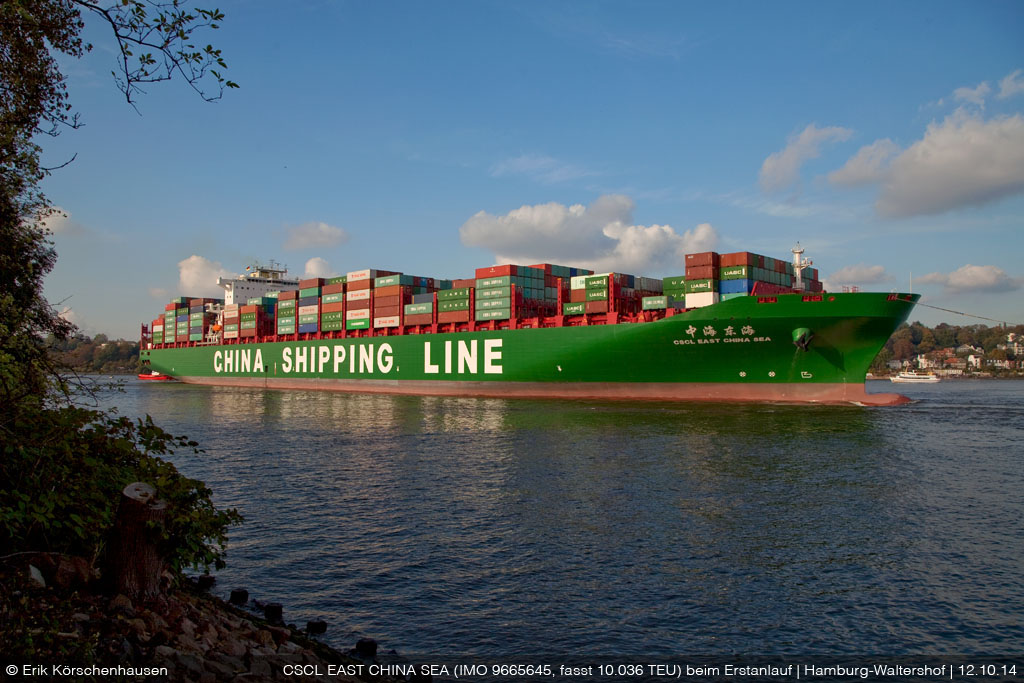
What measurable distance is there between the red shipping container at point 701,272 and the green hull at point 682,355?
160 inches

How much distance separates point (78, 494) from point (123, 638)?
2.16 m

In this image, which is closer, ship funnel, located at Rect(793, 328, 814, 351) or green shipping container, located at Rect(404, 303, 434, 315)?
ship funnel, located at Rect(793, 328, 814, 351)

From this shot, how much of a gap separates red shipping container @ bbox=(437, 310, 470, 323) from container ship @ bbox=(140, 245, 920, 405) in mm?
135

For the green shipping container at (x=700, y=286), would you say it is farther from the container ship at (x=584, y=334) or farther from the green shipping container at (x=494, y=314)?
the green shipping container at (x=494, y=314)

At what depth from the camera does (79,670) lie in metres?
4.82

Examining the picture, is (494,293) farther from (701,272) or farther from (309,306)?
(309,306)

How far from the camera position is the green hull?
34.9 m

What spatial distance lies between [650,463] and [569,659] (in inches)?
513

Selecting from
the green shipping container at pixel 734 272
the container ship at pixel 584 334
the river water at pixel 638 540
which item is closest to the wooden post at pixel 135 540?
the river water at pixel 638 540

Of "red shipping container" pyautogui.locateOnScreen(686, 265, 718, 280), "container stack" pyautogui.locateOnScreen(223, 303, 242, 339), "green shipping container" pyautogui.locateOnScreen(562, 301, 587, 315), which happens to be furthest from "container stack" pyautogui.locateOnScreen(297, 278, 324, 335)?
"red shipping container" pyautogui.locateOnScreen(686, 265, 718, 280)

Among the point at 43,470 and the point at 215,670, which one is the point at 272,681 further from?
the point at 43,470

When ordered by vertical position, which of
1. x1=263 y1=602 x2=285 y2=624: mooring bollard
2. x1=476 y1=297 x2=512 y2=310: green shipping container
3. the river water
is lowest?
the river water

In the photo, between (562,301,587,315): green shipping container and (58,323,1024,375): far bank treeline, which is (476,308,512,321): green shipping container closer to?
(562,301,587,315): green shipping container

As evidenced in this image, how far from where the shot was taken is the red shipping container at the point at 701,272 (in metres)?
40.2
